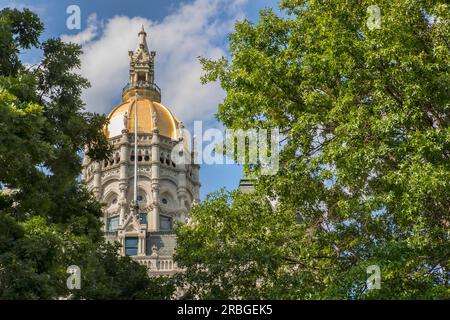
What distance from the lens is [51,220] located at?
2123cm

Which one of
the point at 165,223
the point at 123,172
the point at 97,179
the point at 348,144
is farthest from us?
the point at 97,179

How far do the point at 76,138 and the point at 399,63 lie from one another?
973cm

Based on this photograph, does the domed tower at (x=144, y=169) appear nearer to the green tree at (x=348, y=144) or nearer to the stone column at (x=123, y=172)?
the stone column at (x=123, y=172)

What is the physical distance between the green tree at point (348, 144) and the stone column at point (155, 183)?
151 ft

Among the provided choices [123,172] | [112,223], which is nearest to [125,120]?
[123,172]

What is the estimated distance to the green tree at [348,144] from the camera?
685 inches

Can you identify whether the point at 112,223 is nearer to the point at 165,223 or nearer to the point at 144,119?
the point at 165,223

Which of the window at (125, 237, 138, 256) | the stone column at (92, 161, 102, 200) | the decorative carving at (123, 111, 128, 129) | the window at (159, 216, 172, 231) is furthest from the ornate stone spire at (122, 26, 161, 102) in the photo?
the window at (125, 237, 138, 256)

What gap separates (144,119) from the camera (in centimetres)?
7638

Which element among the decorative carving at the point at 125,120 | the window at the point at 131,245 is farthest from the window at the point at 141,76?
the window at the point at 131,245

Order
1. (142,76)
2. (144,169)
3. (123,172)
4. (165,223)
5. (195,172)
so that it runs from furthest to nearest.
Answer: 1. (142,76)
2. (195,172)
3. (144,169)
4. (123,172)
5. (165,223)

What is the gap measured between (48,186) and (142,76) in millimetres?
63956

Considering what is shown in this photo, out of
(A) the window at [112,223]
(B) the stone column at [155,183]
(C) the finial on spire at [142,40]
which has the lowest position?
(A) the window at [112,223]

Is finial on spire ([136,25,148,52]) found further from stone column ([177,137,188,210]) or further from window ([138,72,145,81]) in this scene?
stone column ([177,137,188,210])
